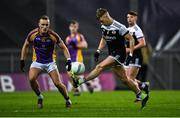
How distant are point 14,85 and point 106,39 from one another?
12950 millimetres

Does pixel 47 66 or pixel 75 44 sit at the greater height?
pixel 47 66

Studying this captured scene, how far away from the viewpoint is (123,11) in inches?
1255

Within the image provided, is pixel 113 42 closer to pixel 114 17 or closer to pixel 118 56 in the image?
pixel 118 56

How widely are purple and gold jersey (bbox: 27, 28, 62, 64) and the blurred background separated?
44.8 ft

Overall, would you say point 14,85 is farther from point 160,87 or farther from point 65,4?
point 160,87

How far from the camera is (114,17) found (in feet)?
104

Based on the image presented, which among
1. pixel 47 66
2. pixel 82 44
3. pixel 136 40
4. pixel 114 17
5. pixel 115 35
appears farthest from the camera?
pixel 114 17

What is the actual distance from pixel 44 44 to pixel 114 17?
Result: 46.9 feet

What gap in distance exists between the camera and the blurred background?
31.7 meters

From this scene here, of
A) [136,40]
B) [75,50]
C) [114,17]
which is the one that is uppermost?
[114,17]

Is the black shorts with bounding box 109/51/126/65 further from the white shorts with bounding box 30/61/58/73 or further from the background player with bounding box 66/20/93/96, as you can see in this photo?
the background player with bounding box 66/20/93/96

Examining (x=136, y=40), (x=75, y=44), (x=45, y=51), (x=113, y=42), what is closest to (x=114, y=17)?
(x=75, y=44)

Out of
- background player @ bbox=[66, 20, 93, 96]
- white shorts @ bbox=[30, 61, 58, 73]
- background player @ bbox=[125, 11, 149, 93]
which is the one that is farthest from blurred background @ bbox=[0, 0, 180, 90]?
white shorts @ bbox=[30, 61, 58, 73]

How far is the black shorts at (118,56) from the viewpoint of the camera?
17.8 meters
